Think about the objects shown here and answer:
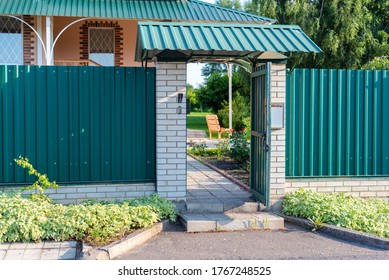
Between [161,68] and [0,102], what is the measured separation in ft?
7.52

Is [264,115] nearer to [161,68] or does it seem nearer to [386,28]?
[161,68]

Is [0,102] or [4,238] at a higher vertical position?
[0,102]

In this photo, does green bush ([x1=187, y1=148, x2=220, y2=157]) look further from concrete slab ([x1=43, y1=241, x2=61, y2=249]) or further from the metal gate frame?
concrete slab ([x1=43, y1=241, x2=61, y2=249])

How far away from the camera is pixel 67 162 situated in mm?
7285

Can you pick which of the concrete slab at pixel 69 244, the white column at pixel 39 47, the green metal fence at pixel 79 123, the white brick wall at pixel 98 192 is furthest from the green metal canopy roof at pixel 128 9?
the concrete slab at pixel 69 244

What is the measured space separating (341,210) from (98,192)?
11.1 feet

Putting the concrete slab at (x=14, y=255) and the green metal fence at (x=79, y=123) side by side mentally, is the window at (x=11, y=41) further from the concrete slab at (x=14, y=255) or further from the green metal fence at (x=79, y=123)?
the concrete slab at (x=14, y=255)

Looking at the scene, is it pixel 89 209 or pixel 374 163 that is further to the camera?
pixel 374 163

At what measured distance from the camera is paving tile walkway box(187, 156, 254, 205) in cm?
777

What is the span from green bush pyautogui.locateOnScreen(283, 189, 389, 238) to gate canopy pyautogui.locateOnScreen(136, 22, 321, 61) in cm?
208

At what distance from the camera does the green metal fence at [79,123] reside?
716 cm
